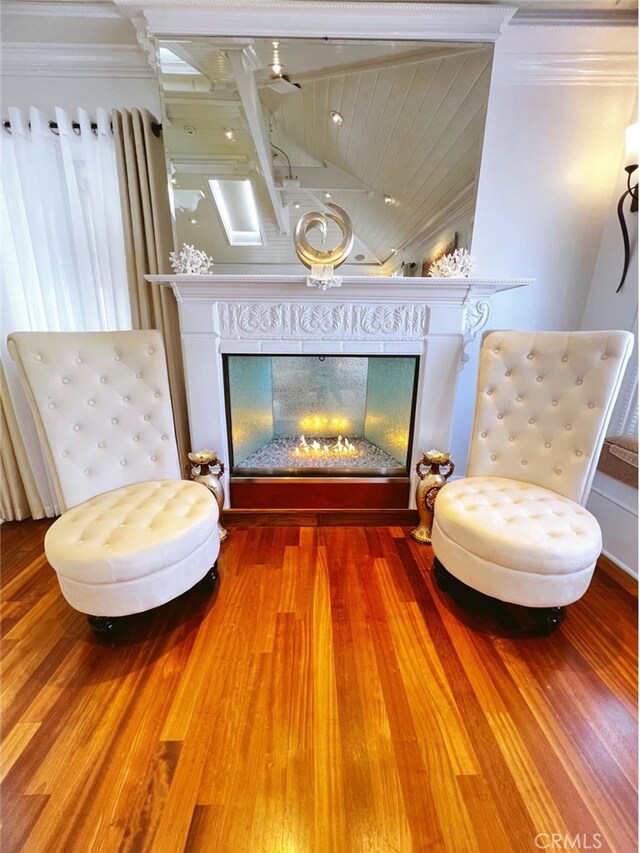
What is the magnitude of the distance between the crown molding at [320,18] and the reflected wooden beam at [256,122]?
0.10 m

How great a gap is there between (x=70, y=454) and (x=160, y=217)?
1.37 m

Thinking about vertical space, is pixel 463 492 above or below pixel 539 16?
below

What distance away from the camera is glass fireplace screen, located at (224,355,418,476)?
2.05 m

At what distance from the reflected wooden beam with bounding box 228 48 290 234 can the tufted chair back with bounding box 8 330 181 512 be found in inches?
37.5

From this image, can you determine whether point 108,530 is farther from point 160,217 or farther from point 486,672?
point 160,217

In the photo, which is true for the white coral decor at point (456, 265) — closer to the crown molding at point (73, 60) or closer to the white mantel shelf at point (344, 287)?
the white mantel shelf at point (344, 287)

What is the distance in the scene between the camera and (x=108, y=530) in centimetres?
121

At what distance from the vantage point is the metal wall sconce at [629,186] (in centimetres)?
155

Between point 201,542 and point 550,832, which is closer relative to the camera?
point 550,832

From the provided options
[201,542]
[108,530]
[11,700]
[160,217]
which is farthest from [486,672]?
[160,217]

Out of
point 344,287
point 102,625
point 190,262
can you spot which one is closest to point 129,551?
point 102,625

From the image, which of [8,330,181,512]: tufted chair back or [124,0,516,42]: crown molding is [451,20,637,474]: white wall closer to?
[124,0,516,42]: crown molding

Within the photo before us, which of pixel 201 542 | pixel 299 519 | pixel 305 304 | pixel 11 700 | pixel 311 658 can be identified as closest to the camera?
pixel 11 700

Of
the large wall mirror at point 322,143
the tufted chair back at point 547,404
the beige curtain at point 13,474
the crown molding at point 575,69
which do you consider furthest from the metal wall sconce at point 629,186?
the beige curtain at point 13,474
